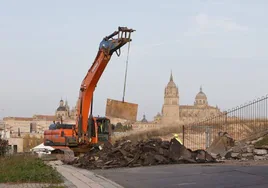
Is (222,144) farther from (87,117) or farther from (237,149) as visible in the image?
(87,117)

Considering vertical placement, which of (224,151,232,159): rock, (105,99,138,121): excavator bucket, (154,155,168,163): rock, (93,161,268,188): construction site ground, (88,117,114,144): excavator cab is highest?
(105,99,138,121): excavator bucket

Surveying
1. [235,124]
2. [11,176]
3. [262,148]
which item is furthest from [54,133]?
[11,176]

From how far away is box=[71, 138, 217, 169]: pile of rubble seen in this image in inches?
742

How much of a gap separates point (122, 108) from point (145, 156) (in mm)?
5516

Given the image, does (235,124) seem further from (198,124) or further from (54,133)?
(54,133)

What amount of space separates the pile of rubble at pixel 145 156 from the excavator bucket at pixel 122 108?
3.59 metres

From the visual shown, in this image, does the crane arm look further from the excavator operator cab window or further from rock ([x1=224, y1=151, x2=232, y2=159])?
rock ([x1=224, y1=151, x2=232, y2=159])

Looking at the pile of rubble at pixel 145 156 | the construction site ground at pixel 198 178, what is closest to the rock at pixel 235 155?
the pile of rubble at pixel 145 156

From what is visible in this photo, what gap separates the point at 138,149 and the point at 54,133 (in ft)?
26.6

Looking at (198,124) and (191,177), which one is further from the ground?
(198,124)

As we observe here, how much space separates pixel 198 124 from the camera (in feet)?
90.3

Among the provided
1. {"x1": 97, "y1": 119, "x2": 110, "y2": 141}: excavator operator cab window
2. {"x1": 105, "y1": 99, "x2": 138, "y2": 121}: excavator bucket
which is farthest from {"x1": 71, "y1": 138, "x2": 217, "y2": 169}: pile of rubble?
{"x1": 97, "y1": 119, "x2": 110, "y2": 141}: excavator operator cab window

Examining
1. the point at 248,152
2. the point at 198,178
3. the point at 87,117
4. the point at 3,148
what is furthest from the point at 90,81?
the point at 198,178

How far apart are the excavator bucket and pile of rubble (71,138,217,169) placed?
3593 mm
